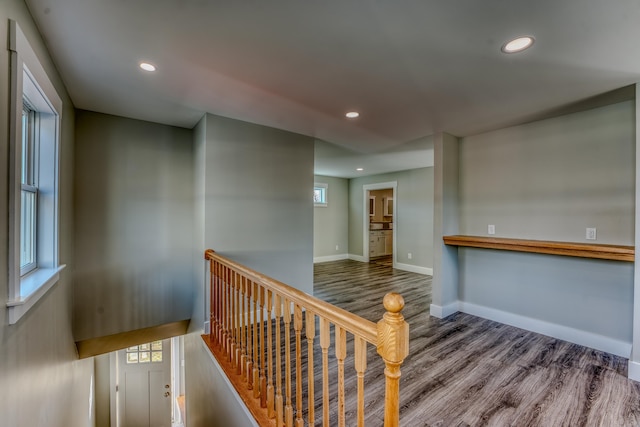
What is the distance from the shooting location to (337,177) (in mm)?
7652

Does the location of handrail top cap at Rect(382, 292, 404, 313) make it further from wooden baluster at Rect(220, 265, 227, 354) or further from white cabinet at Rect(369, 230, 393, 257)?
white cabinet at Rect(369, 230, 393, 257)

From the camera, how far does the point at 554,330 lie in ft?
9.70

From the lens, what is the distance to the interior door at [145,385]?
19.1 feet

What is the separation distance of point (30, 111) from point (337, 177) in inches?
244

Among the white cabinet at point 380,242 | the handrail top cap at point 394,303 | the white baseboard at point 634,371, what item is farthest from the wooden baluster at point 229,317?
the white cabinet at point 380,242

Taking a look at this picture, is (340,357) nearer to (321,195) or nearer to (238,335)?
(238,335)

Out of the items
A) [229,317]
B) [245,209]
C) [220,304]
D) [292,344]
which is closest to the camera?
[229,317]

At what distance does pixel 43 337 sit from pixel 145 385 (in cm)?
530

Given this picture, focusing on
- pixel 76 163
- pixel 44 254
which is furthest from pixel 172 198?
pixel 44 254

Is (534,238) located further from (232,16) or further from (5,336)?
(5,336)

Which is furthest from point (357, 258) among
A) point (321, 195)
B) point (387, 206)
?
point (387, 206)

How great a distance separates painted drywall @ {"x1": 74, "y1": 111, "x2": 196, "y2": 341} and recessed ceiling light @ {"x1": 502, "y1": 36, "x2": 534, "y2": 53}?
11.2 feet

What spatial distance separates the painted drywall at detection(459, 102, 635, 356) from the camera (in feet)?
8.56

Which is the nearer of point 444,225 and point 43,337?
point 43,337
